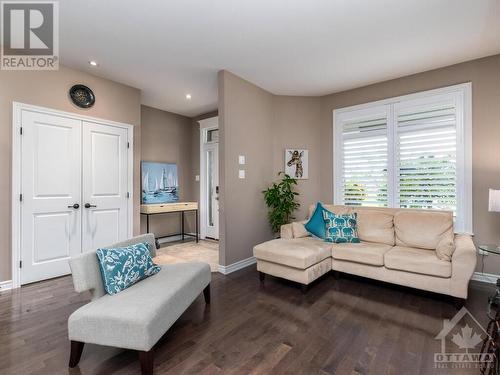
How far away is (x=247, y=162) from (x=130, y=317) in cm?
272

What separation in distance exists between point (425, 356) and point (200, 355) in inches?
62.3

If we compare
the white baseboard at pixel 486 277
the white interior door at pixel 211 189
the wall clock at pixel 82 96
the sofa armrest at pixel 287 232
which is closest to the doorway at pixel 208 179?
the white interior door at pixel 211 189

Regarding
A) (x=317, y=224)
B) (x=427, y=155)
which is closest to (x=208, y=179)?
(x=317, y=224)

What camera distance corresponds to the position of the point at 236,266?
3.67m

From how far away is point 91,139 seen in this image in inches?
143

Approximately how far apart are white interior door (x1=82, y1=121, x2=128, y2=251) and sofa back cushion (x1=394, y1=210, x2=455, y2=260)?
3.97 metres

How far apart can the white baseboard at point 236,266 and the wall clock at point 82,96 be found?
9.62 feet

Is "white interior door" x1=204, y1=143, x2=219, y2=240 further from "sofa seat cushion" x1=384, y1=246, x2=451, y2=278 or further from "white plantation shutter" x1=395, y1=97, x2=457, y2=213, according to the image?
"sofa seat cushion" x1=384, y1=246, x2=451, y2=278

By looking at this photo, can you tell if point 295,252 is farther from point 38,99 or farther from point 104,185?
point 38,99

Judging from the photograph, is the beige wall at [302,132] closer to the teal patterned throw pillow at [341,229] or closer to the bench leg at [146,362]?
the teal patterned throw pillow at [341,229]

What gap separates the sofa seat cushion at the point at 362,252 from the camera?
289cm

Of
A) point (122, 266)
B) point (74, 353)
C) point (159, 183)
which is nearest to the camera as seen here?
point (74, 353)

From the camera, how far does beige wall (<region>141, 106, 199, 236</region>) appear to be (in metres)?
5.13

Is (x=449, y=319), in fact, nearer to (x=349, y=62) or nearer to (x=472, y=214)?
(x=472, y=214)
